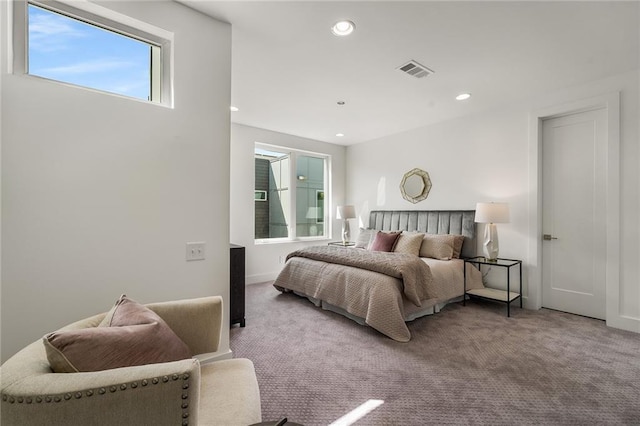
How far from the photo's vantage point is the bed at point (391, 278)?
8.96 feet

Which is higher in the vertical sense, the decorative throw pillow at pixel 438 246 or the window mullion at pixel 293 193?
the window mullion at pixel 293 193

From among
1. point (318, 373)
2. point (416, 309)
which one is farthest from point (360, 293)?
point (318, 373)

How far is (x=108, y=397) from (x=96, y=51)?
2022 millimetres

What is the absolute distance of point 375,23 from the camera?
212 cm

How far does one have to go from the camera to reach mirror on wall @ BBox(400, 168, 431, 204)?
15.4ft

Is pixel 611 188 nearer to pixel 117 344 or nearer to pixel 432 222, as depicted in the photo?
pixel 432 222

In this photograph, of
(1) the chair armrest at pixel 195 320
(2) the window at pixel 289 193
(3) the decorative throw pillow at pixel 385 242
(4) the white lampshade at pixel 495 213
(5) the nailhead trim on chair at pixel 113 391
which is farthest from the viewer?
(2) the window at pixel 289 193

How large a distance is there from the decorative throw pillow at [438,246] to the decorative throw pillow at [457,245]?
51 millimetres

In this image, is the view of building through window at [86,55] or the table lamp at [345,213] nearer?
the view of building through window at [86,55]

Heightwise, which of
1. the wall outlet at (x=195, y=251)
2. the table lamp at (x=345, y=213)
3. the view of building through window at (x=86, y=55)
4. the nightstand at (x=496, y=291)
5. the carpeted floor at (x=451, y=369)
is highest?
the view of building through window at (x=86, y=55)

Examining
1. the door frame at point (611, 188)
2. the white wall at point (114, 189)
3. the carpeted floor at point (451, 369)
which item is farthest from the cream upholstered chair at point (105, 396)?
the door frame at point (611, 188)

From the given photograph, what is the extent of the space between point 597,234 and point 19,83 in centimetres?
504

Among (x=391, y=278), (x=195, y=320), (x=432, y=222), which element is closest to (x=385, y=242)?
(x=432, y=222)

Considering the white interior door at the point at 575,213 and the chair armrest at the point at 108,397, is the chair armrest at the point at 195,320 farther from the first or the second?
the white interior door at the point at 575,213
